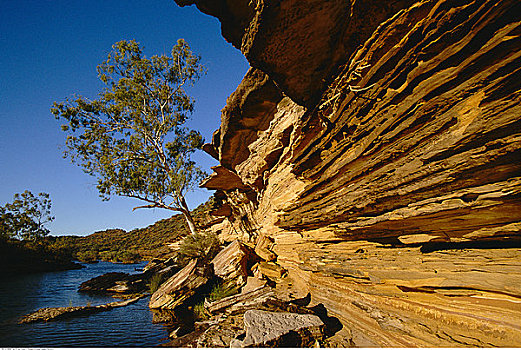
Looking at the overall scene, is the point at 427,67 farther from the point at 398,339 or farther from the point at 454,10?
the point at 398,339

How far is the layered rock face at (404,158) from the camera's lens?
257 cm

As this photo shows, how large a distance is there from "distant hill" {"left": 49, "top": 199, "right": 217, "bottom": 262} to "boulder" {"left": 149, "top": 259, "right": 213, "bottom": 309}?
3705cm

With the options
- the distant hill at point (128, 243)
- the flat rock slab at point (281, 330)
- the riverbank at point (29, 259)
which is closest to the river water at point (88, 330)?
the flat rock slab at point (281, 330)

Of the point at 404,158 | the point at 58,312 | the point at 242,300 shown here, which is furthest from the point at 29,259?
the point at 404,158

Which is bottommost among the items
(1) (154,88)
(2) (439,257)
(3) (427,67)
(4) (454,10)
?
(2) (439,257)

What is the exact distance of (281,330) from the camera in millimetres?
4027

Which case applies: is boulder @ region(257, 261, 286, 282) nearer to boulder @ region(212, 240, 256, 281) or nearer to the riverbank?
boulder @ region(212, 240, 256, 281)

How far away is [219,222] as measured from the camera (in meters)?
23.1

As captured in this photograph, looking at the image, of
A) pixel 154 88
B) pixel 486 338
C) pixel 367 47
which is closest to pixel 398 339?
pixel 486 338

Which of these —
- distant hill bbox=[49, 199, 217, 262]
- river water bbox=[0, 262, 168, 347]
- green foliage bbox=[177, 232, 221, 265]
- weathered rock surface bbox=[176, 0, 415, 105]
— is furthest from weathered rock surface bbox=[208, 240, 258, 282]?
distant hill bbox=[49, 199, 217, 262]

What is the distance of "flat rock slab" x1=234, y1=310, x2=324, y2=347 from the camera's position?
382 cm

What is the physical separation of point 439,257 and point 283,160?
21.1 ft

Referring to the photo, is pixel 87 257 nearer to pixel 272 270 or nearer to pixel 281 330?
pixel 272 270

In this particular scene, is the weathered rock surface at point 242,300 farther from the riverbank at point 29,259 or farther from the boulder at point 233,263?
the riverbank at point 29,259
